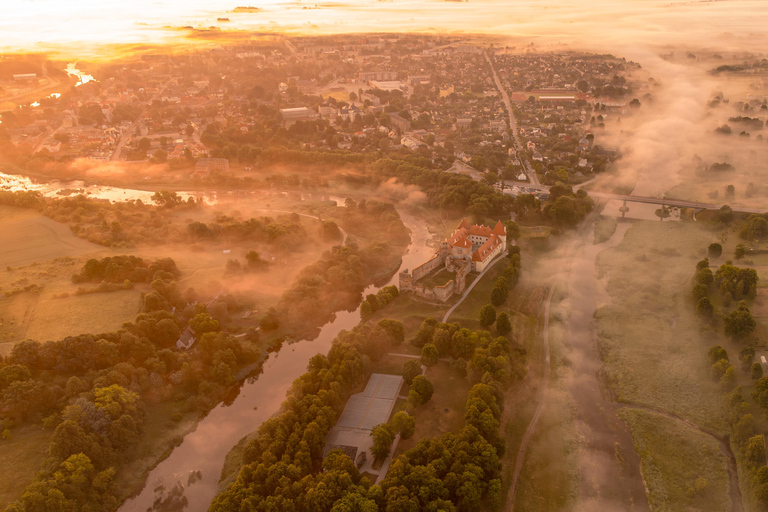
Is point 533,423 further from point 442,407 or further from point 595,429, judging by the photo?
point 442,407

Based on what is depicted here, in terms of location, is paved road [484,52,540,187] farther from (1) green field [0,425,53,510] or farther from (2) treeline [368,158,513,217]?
(1) green field [0,425,53,510]

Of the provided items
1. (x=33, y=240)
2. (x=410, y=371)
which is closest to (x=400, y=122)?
(x=33, y=240)

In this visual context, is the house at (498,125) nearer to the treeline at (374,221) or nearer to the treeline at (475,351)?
the treeline at (374,221)

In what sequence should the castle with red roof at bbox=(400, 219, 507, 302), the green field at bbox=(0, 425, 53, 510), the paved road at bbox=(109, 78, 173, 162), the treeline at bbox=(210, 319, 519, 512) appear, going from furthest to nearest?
the paved road at bbox=(109, 78, 173, 162), the castle with red roof at bbox=(400, 219, 507, 302), the green field at bbox=(0, 425, 53, 510), the treeline at bbox=(210, 319, 519, 512)

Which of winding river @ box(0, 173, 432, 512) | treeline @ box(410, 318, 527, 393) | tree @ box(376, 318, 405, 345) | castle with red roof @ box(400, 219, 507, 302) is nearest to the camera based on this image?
winding river @ box(0, 173, 432, 512)

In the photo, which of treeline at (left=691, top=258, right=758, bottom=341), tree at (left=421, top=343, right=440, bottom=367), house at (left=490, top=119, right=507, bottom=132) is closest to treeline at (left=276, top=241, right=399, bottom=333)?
tree at (left=421, top=343, right=440, bottom=367)

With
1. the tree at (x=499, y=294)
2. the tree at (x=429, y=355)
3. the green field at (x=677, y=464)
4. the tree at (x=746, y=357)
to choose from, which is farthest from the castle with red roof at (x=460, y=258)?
the tree at (x=746, y=357)
